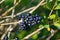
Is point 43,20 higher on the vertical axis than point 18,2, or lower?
lower

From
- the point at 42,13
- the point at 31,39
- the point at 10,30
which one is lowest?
the point at 31,39

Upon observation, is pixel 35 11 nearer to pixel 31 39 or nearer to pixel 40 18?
pixel 40 18

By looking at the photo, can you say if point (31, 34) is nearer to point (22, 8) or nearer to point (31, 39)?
point (31, 39)

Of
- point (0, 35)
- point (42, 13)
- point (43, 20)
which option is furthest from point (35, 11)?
point (0, 35)

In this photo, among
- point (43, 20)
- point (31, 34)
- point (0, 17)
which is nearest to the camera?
point (43, 20)

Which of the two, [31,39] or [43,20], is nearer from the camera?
[43,20]

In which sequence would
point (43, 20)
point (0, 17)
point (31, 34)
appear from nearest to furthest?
point (43, 20), point (31, 34), point (0, 17)
